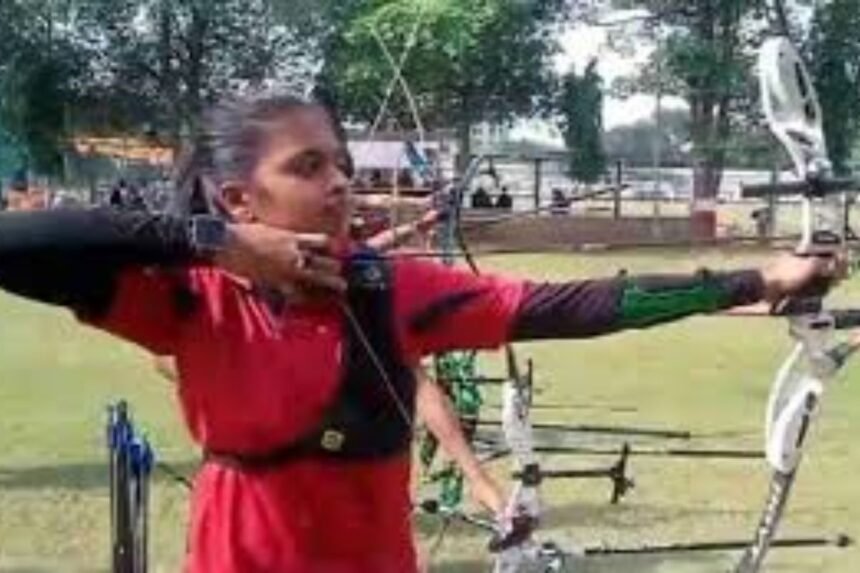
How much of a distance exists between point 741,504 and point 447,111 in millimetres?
11665

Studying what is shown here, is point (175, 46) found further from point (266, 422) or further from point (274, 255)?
point (274, 255)

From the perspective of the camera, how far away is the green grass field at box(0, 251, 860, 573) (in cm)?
611

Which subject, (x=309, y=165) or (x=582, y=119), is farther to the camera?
(x=582, y=119)

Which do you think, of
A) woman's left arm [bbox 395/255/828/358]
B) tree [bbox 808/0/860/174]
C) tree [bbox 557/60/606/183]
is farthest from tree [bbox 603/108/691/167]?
woman's left arm [bbox 395/255/828/358]

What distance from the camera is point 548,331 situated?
225cm

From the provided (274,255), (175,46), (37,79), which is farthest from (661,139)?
(274,255)

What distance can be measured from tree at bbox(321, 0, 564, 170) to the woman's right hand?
17.1ft

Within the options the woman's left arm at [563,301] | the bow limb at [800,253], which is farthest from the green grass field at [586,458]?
the woman's left arm at [563,301]

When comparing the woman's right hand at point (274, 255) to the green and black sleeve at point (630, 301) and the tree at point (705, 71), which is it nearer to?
the green and black sleeve at point (630, 301)

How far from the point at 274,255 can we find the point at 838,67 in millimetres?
20655

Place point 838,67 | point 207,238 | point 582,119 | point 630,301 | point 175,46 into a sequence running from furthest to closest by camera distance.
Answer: point 582,119 → point 838,67 → point 175,46 → point 630,301 → point 207,238

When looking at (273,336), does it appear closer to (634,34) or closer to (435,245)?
(435,245)

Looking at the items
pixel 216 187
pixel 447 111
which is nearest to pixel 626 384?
pixel 447 111

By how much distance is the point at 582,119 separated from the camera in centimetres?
3316
